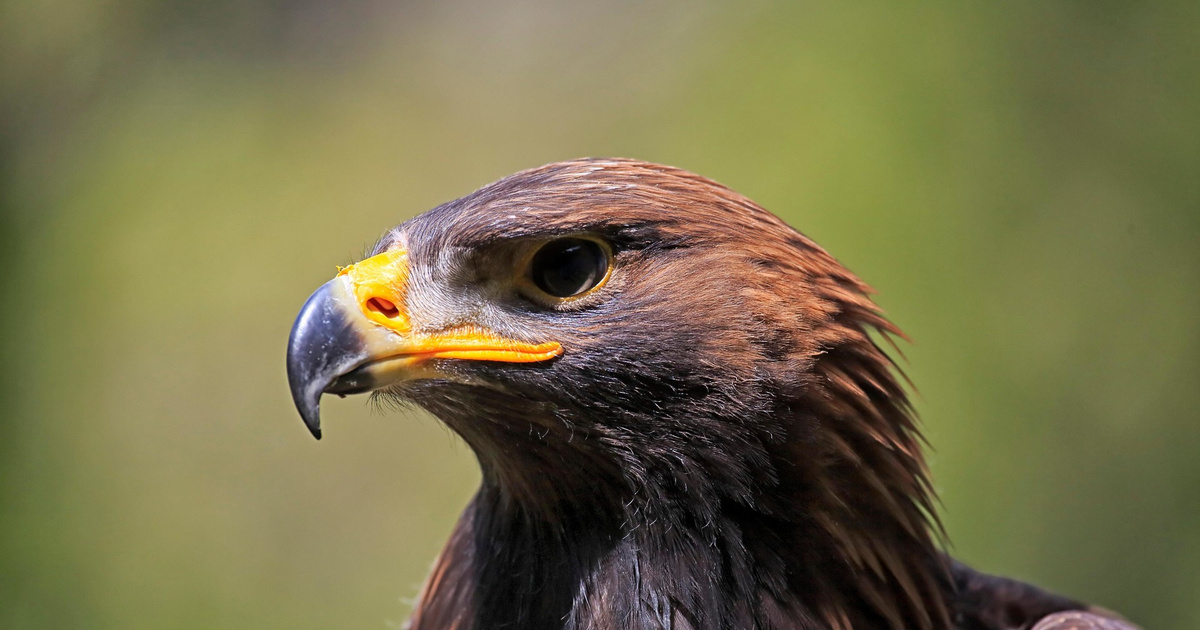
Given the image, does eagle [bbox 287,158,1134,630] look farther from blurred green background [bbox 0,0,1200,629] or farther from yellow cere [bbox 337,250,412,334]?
blurred green background [bbox 0,0,1200,629]

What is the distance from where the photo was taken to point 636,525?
151 centimetres

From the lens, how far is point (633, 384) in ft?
4.79

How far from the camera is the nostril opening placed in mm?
1463

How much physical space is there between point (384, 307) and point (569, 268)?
29cm

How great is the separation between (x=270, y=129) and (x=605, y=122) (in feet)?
6.48

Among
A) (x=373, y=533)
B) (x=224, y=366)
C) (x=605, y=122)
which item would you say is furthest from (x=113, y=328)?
Answer: (x=605, y=122)

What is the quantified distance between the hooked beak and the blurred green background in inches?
75.6

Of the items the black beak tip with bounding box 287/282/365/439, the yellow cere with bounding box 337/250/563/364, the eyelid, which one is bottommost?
the black beak tip with bounding box 287/282/365/439

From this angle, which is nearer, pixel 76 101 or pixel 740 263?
pixel 740 263

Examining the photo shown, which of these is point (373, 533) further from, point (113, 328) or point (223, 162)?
point (223, 162)

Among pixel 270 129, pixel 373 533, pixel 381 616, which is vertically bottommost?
pixel 381 616

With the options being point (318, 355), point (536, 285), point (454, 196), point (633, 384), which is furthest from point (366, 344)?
point (454, 196)

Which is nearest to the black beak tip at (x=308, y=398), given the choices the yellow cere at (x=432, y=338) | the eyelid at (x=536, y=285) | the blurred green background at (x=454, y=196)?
the yellow cere at (x=432, y=338)

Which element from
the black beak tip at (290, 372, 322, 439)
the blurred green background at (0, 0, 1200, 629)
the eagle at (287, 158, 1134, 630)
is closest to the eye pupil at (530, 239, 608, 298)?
the eagle at (287, 158, 1134, 630)
